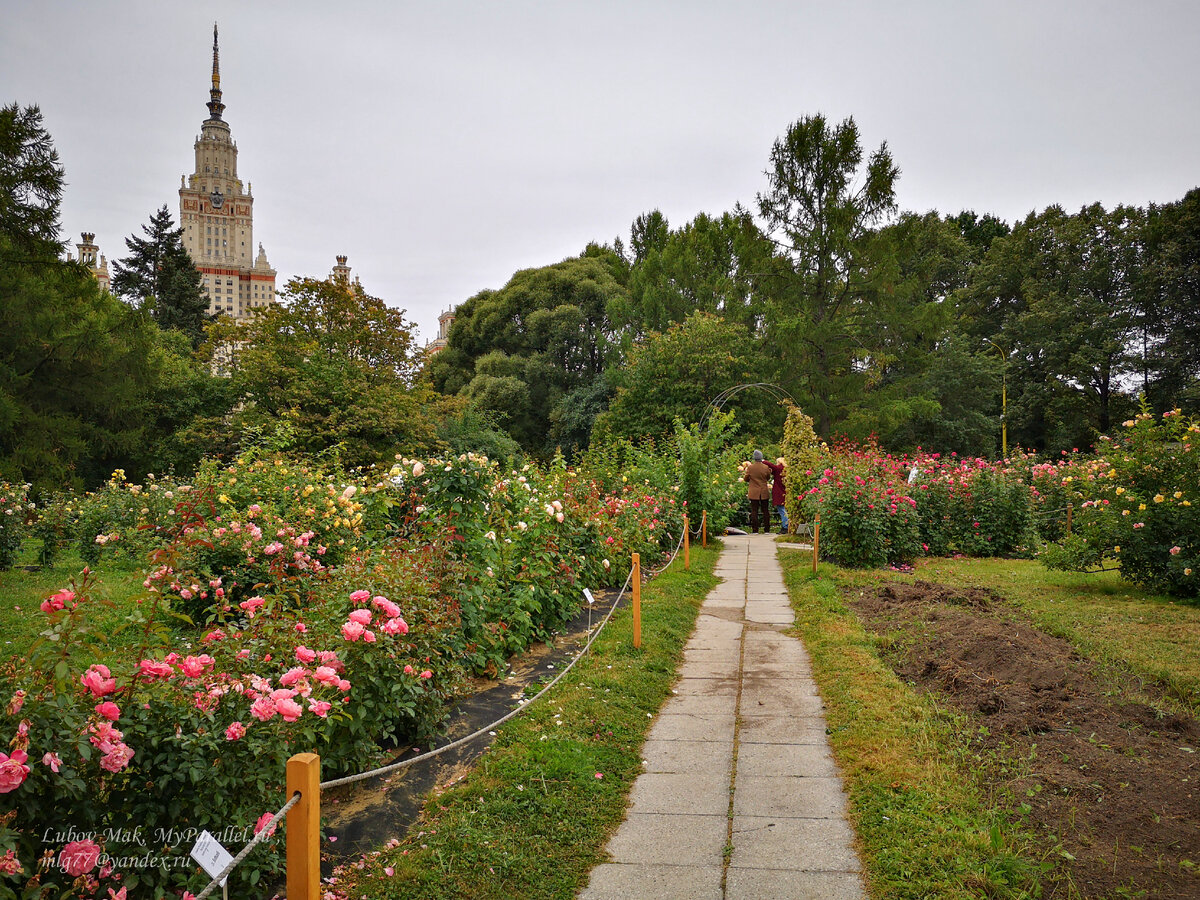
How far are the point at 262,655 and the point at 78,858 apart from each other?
130 centimetres

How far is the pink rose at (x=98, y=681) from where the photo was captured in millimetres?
2207

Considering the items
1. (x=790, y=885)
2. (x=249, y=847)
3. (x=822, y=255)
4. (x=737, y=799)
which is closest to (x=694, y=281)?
(x=822, y=255)

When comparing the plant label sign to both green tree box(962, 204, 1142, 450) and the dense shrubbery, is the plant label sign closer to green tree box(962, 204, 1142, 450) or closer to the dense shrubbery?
the dense shrubbery

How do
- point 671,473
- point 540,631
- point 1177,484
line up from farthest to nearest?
point 671,473 → point 1177,484 → point 540,631

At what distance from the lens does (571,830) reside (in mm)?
3180

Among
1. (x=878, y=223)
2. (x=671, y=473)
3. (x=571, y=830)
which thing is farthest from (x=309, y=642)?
(x=878, y=223)

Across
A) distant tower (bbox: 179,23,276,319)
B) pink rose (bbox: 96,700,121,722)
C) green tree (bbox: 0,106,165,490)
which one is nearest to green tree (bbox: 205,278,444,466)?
green tree (bbox: 0,106,165,490)

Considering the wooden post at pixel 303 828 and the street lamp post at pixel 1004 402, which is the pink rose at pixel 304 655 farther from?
the street lamp post at pixel 1004 402

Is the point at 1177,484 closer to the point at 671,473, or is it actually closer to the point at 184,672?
the point at 671,473

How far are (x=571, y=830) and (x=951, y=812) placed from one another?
1.66 metres

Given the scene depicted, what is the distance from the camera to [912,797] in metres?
3.34

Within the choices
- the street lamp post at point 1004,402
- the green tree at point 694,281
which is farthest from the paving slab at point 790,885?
the street lamp post at point 1004,402

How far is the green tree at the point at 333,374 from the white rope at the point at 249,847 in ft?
56.2

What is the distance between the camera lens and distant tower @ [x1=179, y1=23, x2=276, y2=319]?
403ft
